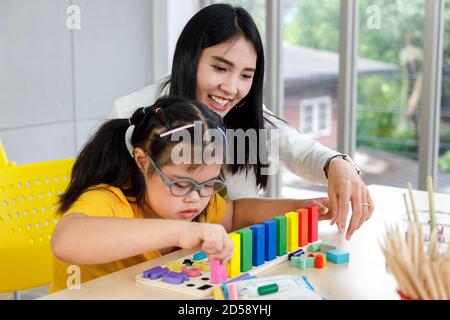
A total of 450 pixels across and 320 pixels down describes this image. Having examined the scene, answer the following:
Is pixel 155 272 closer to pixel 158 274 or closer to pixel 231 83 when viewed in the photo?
pixel 158 274

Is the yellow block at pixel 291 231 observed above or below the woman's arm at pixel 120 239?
below

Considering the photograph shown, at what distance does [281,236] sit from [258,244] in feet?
0.28

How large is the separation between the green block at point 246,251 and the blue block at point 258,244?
0.05ft

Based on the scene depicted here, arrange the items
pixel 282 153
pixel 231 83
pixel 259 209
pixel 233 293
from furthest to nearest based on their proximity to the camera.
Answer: pixel 282 153, pixel 231 83, pixel 259 209, pixel 233 293

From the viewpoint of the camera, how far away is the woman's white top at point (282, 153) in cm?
167

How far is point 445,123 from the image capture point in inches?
116

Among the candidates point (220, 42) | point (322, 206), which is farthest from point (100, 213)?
point (220, 42)

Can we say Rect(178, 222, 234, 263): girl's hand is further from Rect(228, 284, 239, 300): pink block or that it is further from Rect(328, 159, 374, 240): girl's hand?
Rect(328, 159, 374, 240): girl's hand

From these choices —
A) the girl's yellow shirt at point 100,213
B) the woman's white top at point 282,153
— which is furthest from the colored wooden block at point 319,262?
the woman's white top at point 282,153

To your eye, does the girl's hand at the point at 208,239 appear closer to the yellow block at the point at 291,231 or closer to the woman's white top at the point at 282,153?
the yellow block at the point at 291,231

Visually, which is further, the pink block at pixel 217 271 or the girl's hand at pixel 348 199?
the girl's hand at pixel 348 199

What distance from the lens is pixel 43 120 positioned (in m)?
2.85

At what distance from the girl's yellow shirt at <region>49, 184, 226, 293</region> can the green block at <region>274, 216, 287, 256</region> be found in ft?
0.81
